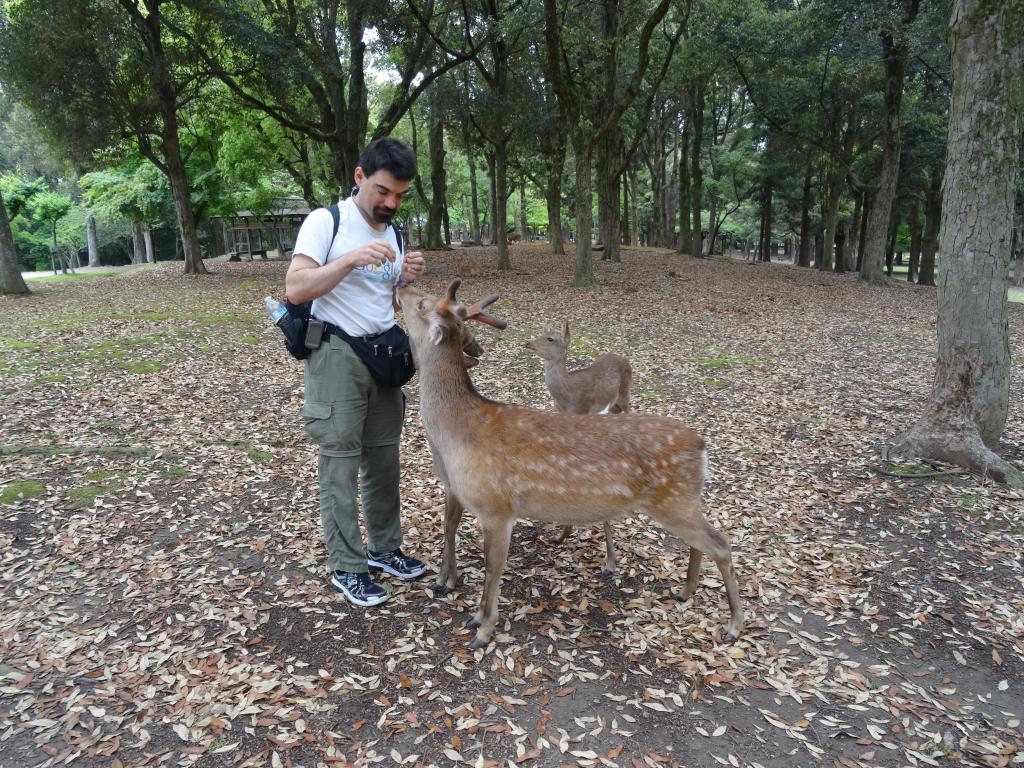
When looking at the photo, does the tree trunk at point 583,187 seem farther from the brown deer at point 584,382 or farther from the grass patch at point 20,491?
the grass patch at point 20,491

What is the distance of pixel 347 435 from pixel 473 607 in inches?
52.0

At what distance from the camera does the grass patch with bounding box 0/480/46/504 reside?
4.71m

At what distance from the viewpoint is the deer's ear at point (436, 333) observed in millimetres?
3387

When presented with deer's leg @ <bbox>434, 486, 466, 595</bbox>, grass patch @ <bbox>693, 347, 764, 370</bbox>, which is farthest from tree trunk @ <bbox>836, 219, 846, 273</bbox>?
deer's leg @ <bbox>434, 486, 466, 595</bbox>

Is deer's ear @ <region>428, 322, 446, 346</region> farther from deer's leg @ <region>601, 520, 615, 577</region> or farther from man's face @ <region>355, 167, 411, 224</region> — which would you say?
deer's leg @ <region>601, 520, 615, 577</region>

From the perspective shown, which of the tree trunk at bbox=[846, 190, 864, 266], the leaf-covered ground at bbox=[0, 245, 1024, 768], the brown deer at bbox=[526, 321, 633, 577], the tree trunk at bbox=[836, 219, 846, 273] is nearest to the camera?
the leaf-covered ground at bbox=[0, 245, 1024, 768]

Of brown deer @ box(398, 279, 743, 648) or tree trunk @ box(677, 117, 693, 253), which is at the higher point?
tree trunk @ box(677, 117, 693, 253)

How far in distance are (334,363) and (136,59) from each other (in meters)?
18.7

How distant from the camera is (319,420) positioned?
326 cm

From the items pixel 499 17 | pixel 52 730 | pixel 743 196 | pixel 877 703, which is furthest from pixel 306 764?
pixel 743 196

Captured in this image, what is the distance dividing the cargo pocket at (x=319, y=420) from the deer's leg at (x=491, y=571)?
3.10 ft

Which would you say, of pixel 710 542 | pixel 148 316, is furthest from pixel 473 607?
pixel 148 316

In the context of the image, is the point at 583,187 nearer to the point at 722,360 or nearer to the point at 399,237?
the point at 722,360

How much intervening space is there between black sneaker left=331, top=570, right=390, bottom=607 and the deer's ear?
4.69ft
